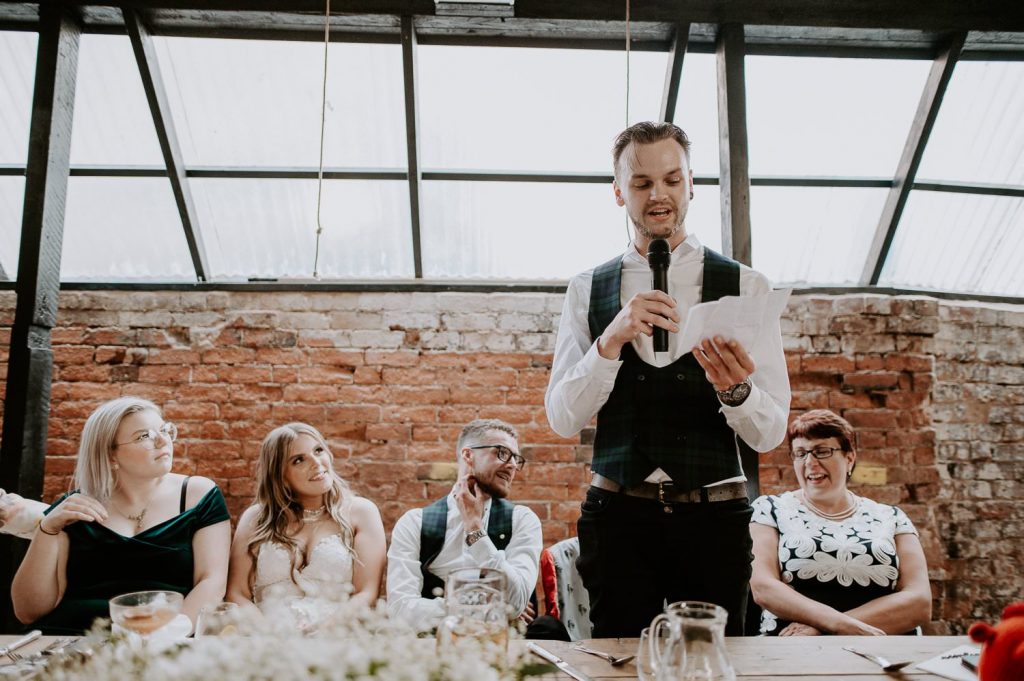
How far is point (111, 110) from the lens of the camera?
9.56ft

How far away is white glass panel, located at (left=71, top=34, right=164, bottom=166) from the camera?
2834 mm

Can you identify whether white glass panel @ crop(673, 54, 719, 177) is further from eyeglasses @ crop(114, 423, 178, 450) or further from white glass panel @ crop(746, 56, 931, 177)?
eyeglasses @ crop(114, 423, 178, 450)

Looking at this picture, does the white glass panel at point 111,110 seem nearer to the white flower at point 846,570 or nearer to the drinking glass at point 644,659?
the drinking glass at point 644,659

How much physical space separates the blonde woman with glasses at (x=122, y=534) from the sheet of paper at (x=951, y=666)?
70.0 inches

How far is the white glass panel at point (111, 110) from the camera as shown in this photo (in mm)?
2834

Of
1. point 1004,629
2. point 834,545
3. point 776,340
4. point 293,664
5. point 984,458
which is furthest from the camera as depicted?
point 984,458

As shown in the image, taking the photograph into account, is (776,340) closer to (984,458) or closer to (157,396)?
(984,458)

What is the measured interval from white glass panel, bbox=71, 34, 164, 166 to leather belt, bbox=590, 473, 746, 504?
2.67m

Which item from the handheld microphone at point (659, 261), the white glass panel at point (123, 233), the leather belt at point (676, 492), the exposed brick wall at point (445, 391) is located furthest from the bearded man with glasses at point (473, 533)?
the white glass panel at point (123, 233)

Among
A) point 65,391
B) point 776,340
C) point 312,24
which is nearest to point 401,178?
point 312,24

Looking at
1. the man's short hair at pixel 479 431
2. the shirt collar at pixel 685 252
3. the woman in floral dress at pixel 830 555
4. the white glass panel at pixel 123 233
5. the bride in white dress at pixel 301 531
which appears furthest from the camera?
the white glass panel at pixel 123 233

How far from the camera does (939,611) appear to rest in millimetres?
2777

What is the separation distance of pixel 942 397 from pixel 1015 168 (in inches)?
45.6

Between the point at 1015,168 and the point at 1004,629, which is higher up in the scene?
the point at 1015,168
